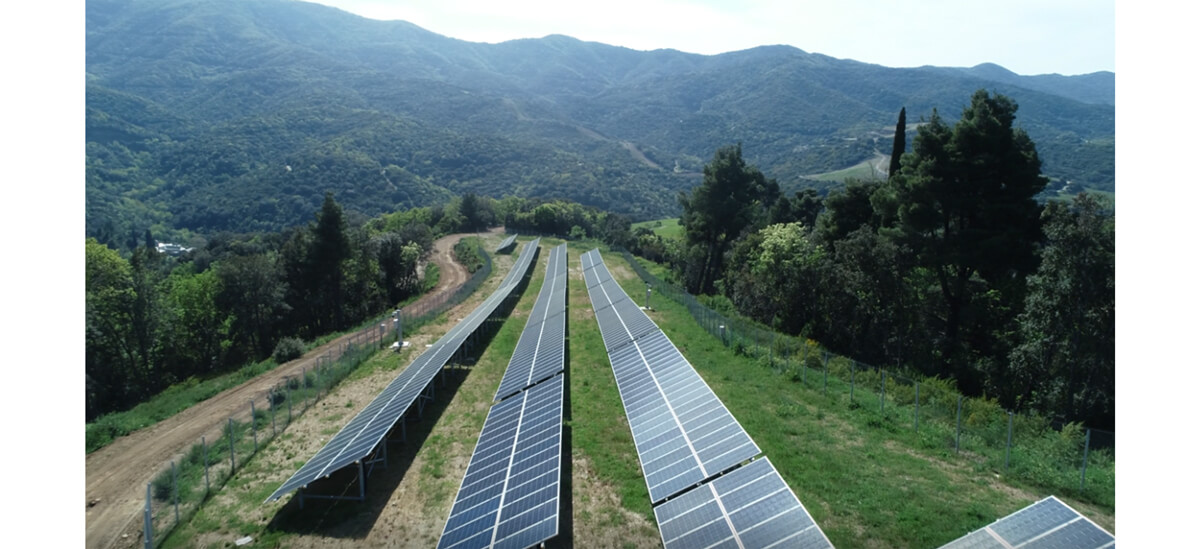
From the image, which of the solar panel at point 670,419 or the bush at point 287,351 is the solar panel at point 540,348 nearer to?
the solar panel at point 670,419

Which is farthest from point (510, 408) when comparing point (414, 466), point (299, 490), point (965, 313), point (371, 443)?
point (965, 313)

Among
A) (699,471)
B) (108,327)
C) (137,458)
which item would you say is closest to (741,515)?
(699,471)

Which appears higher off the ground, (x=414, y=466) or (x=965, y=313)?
(x=965, y=313)

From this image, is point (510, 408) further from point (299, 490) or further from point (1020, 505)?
point (1020, 505)

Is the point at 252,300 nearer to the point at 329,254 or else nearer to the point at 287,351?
the point at 329,254

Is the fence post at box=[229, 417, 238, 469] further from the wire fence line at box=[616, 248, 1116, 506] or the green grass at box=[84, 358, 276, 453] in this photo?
the wire fence line at box=[616, 248, 1116, 506]

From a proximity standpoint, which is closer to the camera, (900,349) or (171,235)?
(900,349)
